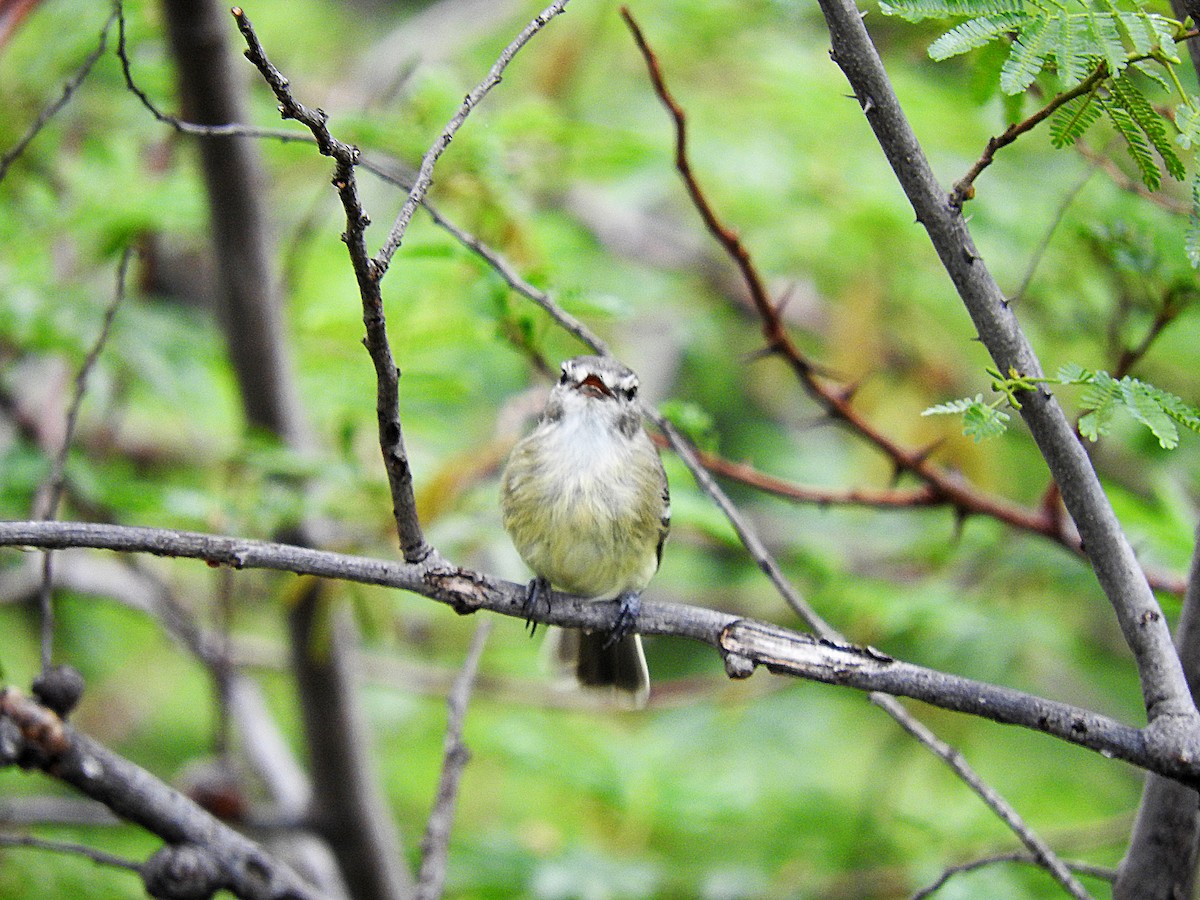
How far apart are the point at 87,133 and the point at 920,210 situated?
4.98 meters

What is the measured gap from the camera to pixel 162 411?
6.22 m

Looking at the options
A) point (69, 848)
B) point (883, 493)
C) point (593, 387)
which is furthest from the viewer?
point (593, 387)

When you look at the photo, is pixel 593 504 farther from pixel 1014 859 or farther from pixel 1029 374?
pixel 1029 374

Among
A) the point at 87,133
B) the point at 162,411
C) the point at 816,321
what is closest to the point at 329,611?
the point at 162,411

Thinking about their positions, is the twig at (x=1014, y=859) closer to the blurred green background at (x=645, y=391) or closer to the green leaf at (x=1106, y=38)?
the blurred green background at (x=645, y=391)

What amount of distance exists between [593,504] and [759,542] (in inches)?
33.4

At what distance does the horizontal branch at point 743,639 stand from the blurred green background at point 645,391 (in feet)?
3.68

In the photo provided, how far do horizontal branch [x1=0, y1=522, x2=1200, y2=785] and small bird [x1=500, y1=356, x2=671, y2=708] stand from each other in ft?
3.43

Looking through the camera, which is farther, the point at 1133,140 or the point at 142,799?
the point at 142,799

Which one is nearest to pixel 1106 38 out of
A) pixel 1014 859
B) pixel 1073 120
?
pixel 1073 120

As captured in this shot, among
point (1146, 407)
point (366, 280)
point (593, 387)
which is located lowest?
point (1146, 407)

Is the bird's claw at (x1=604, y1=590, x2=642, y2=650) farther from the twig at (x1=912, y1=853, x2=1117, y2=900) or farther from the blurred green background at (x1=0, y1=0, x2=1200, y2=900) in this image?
the twig at (x1=912, y1=853, x2=1117, y2=900)

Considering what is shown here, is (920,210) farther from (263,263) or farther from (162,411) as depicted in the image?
(162,411)

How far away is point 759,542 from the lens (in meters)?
3.11
